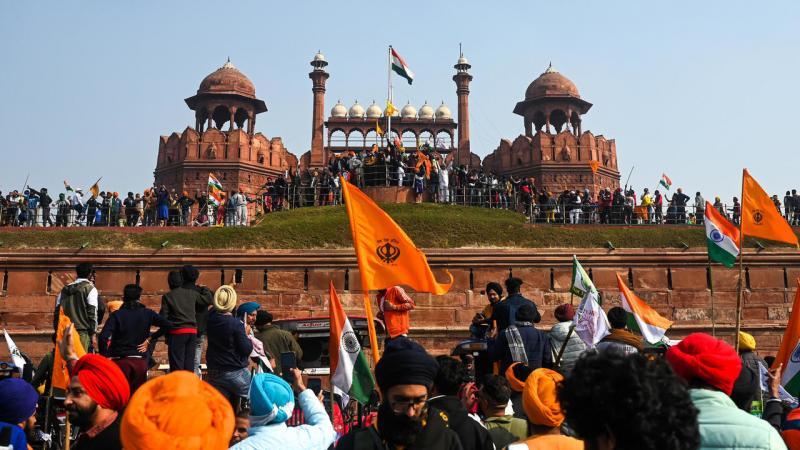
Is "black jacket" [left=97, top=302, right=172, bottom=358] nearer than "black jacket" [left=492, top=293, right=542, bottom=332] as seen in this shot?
Yes

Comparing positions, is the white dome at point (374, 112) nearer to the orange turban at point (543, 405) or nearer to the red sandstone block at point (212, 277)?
the red sandstone block at point (212, 277)

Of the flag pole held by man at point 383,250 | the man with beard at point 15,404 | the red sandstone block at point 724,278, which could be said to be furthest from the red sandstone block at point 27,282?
the red sandstone block at point 724,278

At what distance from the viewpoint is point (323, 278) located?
1831 cm

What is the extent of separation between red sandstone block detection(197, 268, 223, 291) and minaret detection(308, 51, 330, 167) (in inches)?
1111

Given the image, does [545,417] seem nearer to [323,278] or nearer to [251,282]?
[323,278]

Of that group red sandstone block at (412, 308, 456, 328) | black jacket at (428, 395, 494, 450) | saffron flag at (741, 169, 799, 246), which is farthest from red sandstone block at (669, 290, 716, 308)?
black jacket at (428, 395, 494, 450)

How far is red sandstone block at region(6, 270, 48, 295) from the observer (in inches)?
699

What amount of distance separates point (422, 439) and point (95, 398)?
1.59 meters

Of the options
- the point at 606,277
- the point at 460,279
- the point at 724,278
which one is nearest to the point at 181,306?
the point at 460,279

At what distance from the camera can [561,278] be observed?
60.8ft

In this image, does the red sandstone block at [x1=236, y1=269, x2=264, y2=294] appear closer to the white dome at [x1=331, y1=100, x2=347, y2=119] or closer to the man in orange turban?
the man in orange turban

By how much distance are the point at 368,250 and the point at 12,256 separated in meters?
13.1

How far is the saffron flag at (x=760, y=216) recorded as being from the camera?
38.5ft

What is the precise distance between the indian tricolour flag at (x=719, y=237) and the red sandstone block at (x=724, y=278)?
680cm
